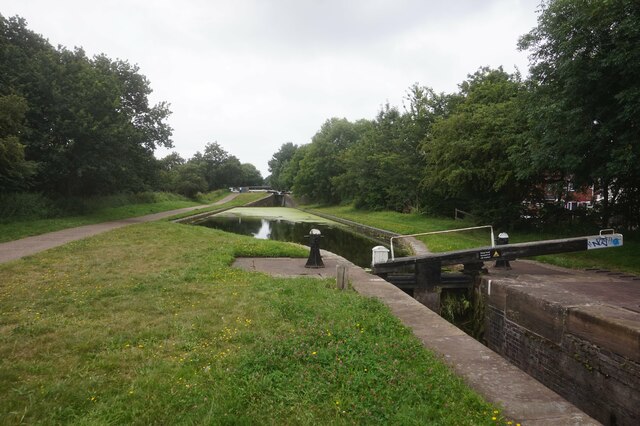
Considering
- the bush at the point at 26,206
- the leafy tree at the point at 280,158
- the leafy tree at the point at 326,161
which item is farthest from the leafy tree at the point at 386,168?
the leafy tree at the point at 280,158

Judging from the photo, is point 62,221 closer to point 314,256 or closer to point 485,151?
point 314,256

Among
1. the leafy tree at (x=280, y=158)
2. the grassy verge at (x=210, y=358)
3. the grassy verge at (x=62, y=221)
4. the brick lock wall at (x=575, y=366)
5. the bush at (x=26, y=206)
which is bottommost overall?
the brick lock wall at (x=575, y=366)

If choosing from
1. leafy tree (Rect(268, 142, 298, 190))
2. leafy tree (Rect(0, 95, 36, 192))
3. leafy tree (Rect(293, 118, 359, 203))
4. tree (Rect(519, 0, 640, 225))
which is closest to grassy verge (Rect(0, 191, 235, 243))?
→ leafy tree (Rect(0, 95, 36, 192))

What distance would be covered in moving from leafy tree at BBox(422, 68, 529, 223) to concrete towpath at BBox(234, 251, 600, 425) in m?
10.2

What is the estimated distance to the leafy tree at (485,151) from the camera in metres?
14.8

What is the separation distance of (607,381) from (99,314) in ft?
20.6

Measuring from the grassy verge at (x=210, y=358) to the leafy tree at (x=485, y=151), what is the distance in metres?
11.4

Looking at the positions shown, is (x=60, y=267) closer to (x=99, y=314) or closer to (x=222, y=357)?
(x=99, y=314)

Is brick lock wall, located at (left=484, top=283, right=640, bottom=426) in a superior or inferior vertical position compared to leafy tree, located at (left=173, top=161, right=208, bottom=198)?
inferior

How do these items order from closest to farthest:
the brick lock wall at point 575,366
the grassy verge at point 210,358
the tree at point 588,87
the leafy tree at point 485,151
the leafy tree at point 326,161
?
the grassy verge at point 210,358 < the brick lock wall at point 575,366 < the tree at point 588,87 < the leafy tree at point 485,151 < the leafy tree at point 326,161

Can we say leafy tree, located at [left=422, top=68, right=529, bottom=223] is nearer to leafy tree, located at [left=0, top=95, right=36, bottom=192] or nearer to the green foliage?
leafy tree, located at [left=0, top=95, right=36, bottom=192]

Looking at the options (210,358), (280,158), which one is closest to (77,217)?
(210,358)

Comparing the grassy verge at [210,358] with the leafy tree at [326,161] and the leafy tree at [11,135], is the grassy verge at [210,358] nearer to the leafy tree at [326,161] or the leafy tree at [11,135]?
the leafy tree at [11,135]

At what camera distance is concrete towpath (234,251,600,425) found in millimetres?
2920
